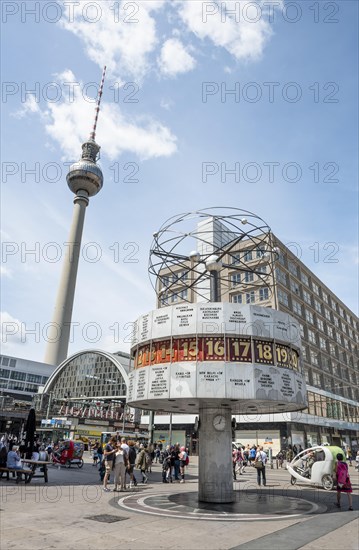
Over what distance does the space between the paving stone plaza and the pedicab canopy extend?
3.38m

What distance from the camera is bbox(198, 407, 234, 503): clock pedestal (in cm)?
1383

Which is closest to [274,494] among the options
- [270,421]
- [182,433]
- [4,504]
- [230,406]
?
[230,406]

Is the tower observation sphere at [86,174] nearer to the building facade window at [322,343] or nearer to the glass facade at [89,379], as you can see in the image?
the glass facade at [89,379]

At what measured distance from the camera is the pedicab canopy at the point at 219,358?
42.5 ft

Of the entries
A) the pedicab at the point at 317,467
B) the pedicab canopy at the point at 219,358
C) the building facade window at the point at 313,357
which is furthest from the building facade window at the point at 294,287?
the pedicab canopy at the point at 219,358

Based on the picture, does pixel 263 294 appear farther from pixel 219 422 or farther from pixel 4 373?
pixel 4 373

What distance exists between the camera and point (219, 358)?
13250 mm

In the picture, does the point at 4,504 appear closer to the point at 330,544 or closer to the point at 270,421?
the point at 330,544

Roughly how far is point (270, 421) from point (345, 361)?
112 feet

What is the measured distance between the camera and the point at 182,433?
58.0 meters

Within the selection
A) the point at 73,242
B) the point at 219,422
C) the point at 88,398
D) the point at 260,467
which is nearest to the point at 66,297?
the point at 73,242

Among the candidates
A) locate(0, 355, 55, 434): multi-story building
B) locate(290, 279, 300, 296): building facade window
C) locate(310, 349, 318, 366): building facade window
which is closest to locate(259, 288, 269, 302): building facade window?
locate(290, 279, 300, 296): building facade window

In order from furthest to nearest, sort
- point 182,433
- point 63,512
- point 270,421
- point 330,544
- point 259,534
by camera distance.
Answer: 1. point 182,433
2. point 270,421
3. point 63,512
4. point 259,534
5. point 330,544

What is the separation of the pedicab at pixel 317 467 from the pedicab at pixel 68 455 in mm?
15727
